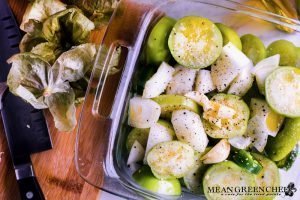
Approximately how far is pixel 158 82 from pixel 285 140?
300 mm

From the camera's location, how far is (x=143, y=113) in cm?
114

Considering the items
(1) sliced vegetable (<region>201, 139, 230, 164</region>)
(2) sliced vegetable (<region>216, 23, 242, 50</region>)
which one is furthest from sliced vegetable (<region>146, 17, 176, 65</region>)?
(1) sliced vegetable (<region>201, 139, 230, 164</region>)

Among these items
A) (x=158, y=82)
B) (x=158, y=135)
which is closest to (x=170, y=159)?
(x=158, y=135)

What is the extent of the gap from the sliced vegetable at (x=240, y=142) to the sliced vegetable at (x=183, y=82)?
144 millimetres

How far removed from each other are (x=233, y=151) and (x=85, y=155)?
33cm

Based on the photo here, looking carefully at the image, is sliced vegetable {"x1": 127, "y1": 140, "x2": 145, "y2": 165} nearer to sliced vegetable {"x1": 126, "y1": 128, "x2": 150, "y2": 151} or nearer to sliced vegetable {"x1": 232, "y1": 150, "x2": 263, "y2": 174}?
sliced vegetable {"x1": 126, "y1": 128, "x2": 150, "y2": 151}

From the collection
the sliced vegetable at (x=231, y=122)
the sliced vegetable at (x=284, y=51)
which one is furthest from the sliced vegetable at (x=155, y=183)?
the sliced vegetable at (x=284, y=51)

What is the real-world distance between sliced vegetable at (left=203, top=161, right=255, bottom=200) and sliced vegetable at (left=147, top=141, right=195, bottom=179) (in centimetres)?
6

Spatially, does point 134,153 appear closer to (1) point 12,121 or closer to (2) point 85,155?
(2) point 85,155

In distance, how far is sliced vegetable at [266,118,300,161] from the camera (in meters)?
1.15

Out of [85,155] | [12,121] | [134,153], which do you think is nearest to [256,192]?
[134,153]

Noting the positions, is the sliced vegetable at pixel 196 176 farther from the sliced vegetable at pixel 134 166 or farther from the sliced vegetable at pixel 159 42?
the sliced vegetable at pixel 159 42

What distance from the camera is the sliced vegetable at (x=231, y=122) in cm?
116

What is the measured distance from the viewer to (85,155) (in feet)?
3.93
